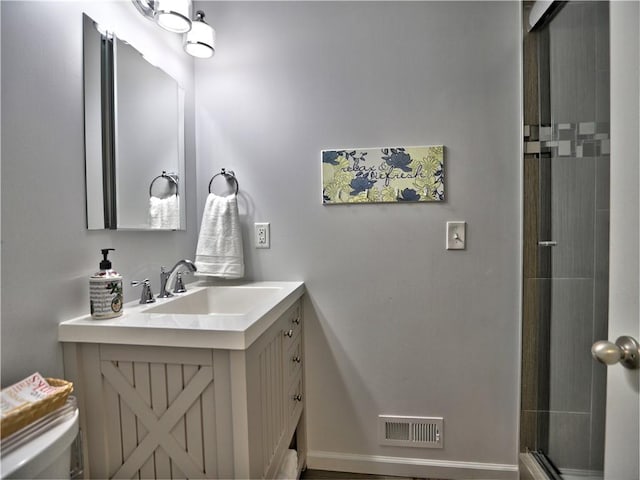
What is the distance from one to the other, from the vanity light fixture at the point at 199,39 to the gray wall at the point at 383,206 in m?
0.17

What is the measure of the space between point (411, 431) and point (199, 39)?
78.3 inches

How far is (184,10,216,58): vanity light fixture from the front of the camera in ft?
4.90

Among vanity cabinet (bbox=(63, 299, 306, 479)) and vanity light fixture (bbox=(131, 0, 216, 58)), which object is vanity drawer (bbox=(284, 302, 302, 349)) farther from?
vanity light fixture (bbox=(131, 0, 216, 58))

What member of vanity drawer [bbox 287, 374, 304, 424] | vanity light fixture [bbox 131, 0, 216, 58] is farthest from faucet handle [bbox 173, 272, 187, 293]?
vanity light fixture [bbox 131, 0, 216, 58]

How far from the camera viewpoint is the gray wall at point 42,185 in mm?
Result: 844

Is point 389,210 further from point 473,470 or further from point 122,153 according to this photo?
point 473,470

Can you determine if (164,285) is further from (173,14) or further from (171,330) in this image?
(173,14)

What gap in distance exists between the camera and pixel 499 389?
157 cm

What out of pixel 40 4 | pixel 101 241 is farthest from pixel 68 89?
pixel 101 241

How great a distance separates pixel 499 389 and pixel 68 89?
1.97 metres

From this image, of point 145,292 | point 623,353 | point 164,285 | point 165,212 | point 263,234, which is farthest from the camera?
point 263,234

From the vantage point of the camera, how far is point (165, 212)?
1466mm

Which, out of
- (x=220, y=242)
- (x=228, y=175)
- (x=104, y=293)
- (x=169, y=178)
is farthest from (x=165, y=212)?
(x=104, y=293)

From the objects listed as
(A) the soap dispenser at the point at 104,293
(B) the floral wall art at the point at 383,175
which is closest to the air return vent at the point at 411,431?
(B) the floral wall art at the point at 383,175
